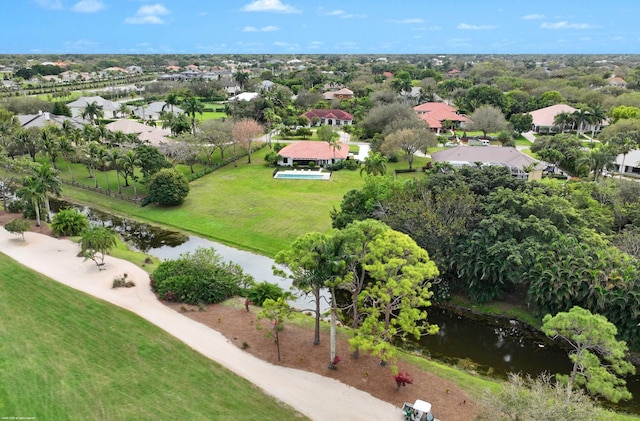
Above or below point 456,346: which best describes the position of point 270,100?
above

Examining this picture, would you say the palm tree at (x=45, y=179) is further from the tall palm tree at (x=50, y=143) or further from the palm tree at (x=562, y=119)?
the palm tree at (x=562, y=119)

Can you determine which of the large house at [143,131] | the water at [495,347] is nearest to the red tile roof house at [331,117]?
the large house at [143,131]

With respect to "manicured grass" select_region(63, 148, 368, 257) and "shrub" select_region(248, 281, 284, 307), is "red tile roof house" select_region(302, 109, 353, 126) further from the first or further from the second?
"shrub" select_region(248, 281, 284, 307)

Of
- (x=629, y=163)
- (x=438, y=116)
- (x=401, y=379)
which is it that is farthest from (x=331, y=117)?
(x=401, y=379)

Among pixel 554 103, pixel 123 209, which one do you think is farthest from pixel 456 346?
pixel 554 103

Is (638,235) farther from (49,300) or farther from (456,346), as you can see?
(49,300)

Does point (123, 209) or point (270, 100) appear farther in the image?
point (270, 100)

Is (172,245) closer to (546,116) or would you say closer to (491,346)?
(491,346)

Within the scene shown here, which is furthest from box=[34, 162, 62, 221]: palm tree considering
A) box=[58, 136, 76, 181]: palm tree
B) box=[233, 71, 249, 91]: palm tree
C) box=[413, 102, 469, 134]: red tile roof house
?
box=[233, 71, 249, 91]: palm tree
